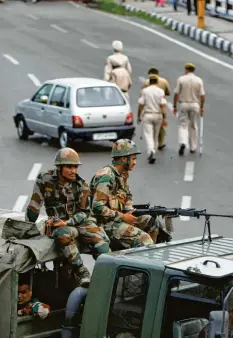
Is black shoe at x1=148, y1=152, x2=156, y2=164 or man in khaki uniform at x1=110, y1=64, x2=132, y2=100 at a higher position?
man in khaki uniform at x1=110, y1=64, x2=132, y2=100

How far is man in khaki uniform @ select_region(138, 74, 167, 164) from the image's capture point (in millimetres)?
24156

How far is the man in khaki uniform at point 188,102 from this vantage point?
2469 cm

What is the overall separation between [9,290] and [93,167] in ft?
48.8

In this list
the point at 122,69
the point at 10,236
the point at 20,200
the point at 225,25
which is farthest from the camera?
the point at 225,25

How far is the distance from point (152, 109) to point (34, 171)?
2.59m

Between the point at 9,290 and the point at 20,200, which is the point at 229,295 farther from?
the point at 20,200

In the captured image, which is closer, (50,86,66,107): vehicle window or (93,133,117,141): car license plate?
(93,133,117,141): car license plate

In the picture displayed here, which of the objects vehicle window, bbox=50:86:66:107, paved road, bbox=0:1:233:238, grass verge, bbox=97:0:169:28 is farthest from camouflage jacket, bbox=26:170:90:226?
grass verge, bbox=97:0:169:28

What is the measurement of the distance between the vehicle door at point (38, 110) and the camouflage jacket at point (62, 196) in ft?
52.6

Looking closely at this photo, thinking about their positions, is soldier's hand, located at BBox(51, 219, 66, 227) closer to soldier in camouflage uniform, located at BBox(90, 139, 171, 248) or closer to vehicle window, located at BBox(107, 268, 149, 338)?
soldier in camouflage uniform, located at BBox(90, 139, 171, 248)

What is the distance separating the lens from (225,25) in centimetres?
4431

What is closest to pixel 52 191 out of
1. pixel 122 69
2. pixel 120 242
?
pixel 120 242

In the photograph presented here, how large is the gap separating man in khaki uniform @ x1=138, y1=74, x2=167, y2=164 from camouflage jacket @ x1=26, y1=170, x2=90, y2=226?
44.0 ft

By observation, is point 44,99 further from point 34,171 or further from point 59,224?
point 59,224
